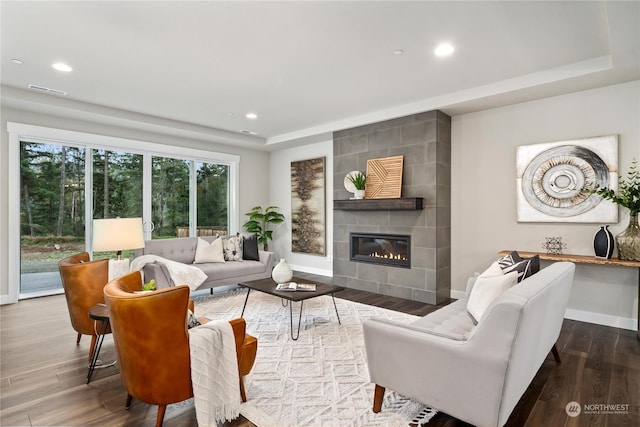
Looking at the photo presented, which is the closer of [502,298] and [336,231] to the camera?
[502,298]

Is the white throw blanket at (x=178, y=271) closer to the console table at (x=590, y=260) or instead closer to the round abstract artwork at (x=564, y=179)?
the console table at (x=590, y=260)

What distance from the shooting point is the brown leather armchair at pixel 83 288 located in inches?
104

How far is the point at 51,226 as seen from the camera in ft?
15.6

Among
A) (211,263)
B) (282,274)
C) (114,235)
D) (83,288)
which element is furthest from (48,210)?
(282,274)

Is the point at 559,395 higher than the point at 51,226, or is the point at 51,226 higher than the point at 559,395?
the point at 51,226

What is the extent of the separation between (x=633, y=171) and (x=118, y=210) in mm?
6757

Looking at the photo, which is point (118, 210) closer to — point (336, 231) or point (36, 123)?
point (36, 123)

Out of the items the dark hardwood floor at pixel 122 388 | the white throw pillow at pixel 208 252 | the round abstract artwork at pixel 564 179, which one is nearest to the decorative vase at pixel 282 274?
the white throw pillow at pixel 208 252

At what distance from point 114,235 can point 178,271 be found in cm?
128

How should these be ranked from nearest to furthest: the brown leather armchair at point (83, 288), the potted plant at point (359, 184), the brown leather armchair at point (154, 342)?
the brown leather armchair at point (154, 342), the brown leather armchair at point (83, 288), the potted plant at point (359, 184)

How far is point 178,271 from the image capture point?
402cm

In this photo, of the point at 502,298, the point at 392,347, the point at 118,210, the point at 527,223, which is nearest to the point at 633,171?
the point at 527,223

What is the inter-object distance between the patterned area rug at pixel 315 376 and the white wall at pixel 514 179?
1580 mm

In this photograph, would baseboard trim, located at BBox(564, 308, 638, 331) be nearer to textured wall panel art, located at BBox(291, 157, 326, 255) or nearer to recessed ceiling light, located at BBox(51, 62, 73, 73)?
textured wall panel art, located at BBox(291, 157, 326, 255)
